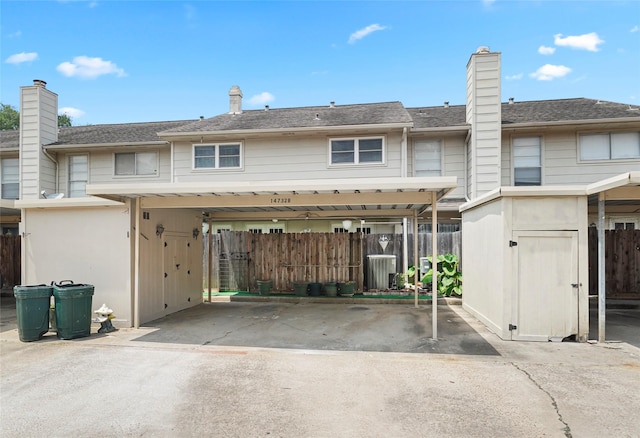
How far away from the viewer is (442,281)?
10.9 metres

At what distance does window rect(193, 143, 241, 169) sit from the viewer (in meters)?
12.2

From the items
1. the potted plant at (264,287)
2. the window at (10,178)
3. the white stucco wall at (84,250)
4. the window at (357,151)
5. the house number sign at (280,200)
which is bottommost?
the potted plant at (264,287)

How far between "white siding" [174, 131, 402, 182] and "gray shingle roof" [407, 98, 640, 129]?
238 cm

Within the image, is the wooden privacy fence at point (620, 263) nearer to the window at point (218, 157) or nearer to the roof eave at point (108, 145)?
the window at point (218, 157)

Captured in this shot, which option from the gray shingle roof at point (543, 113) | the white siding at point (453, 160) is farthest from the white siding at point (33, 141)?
the gray shingle roof at point (543, 113)

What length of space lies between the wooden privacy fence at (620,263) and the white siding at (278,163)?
264 inches

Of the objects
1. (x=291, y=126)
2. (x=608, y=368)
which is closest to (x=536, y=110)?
(x=291, y=126)

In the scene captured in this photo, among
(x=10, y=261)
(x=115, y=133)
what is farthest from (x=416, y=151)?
(x=10, y=261)

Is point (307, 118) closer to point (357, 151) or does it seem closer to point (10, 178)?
point (357, 151)

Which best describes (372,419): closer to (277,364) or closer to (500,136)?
(277,364)

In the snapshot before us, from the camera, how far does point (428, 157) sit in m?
11.9

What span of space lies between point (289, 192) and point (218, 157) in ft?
19.5

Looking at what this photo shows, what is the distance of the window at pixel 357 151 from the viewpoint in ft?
37.8

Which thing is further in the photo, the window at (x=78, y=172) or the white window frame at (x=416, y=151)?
the window at (x=78, y=172)
